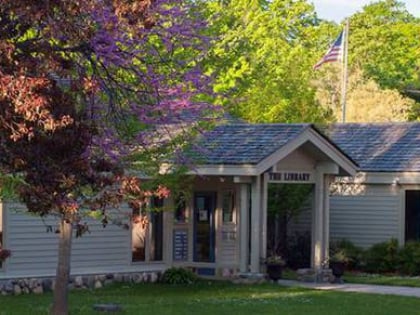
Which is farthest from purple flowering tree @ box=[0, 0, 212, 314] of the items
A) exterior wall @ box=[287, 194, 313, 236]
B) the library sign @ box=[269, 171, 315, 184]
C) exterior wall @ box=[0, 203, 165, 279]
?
exterior wall @ box=[287, 194, 313, 236]

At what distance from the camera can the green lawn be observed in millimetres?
16359

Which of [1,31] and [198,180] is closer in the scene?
[1,31]

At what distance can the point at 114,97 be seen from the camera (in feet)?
31.8

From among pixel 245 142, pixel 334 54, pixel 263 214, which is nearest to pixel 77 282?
pixel 263 214

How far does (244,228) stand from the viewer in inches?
A: 859

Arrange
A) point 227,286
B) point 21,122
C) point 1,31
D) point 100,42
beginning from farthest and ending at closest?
point 227,286 → point 100,42 → point 1,31 → point 21,122

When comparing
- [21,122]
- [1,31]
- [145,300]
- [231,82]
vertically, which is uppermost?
[231,82]

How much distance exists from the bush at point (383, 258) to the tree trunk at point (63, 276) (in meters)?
11.9

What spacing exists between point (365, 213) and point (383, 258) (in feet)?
5.99

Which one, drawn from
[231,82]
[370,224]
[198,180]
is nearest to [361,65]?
[231,82]

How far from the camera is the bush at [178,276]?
21870 mm

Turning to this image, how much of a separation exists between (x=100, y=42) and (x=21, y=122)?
189 centimetres

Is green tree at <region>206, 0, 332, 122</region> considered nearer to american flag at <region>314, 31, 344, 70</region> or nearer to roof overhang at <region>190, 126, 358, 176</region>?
american flag at <region>314, 31, 344, 70</region>

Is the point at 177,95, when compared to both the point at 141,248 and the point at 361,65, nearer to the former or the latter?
the point at 141,248
